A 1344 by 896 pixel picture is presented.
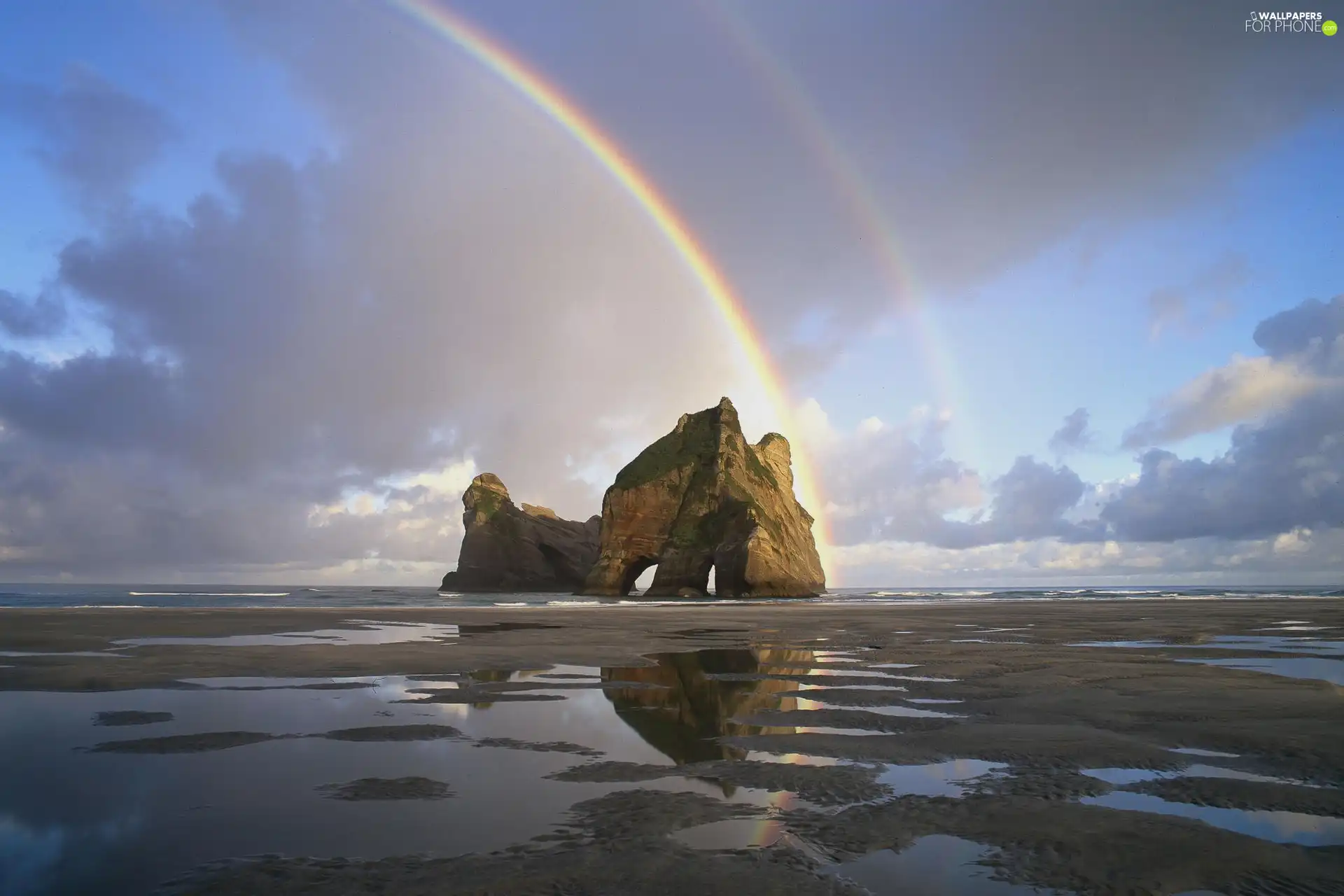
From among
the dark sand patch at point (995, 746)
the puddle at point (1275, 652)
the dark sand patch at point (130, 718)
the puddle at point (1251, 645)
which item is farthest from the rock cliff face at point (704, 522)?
the dark sand patch at point (130, 718)

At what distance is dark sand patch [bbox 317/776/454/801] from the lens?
23.0 feet

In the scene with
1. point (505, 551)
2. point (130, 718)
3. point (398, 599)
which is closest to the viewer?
point (130, 718)

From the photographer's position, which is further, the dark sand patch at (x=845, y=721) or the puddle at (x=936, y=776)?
the dark sand patch at (x=845, y=721)

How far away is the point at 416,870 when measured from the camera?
5180mm

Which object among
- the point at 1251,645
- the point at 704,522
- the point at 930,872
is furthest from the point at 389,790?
the point at 704,522

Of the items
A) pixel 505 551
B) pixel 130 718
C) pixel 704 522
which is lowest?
pixel 130 718

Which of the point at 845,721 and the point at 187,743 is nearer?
the point at 187,743

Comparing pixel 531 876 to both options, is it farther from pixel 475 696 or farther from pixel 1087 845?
pixel 475 696

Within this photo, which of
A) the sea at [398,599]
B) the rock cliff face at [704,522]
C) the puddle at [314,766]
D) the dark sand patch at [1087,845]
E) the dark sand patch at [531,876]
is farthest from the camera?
the rock cliff face at [704,522]

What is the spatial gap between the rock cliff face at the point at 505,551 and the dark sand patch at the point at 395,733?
406 ft

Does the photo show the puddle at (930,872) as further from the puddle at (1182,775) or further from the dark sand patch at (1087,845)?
the puddle at (1182,775)

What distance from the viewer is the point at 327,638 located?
86.2 feet

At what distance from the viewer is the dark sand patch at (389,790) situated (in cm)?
700

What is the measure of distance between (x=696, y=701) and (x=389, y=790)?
6.33 metres
